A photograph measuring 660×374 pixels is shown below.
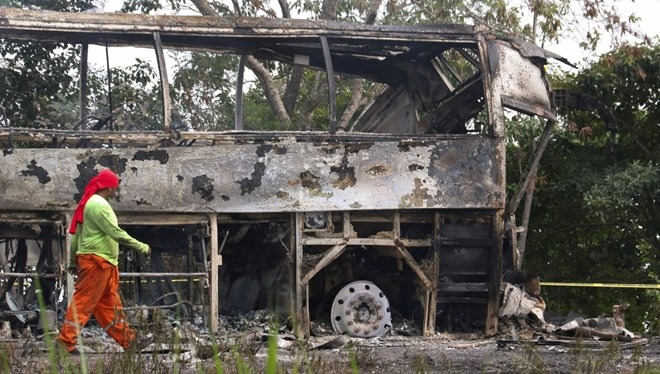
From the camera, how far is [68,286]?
1151 centimetres

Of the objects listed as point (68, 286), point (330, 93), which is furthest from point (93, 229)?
point (330, 93)

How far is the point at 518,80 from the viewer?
12805 millimetres

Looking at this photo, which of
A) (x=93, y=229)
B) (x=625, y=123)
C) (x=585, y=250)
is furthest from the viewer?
(x=585, y=250)

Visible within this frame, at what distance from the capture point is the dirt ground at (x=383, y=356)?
657 cm

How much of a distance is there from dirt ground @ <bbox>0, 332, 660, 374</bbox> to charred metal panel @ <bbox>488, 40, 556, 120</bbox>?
2.63m

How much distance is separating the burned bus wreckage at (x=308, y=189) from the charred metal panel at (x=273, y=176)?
0.01 meters

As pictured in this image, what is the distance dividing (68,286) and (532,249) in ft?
31.9

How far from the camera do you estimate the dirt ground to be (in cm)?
657

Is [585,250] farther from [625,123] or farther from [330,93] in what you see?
[330,93]

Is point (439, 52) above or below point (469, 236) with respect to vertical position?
above

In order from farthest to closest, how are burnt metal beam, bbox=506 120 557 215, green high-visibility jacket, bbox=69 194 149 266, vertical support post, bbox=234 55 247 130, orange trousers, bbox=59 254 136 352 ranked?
vertical support post, bbox=234 55 247 130 < burnt metal beam, bbox=506 120 557 215 < green high-visibility jacket, bbox=69 194 149 266 < orange trousers, bbox=59 254 136 352

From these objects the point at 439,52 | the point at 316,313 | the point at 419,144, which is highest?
the point at 439,52

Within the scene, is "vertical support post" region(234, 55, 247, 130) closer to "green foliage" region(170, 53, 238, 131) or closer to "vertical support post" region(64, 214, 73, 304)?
"vertical support post" region(64, 214, 73, 304)

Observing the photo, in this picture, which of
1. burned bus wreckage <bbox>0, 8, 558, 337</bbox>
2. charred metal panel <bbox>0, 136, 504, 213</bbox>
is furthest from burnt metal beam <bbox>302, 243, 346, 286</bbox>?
charred metal panel <bbox>0, 136, 504, 213</bbox>
